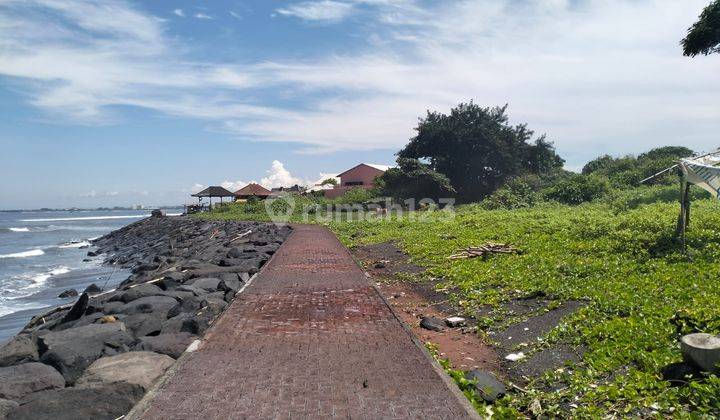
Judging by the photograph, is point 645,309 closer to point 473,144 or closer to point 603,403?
point 603,403

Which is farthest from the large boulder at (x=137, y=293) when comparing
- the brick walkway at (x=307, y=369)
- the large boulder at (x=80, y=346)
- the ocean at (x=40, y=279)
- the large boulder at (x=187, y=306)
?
the brick walkway at (x=307, y=369)

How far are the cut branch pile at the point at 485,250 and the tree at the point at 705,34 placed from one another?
1115cm

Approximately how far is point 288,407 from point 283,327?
2.43 m

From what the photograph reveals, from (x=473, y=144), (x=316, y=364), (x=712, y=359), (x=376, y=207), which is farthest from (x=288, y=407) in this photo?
(x=473, y=144)

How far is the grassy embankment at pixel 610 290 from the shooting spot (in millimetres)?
4234

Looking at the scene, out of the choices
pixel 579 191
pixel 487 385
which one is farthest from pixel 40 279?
pixel 579 191

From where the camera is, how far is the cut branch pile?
425 inches

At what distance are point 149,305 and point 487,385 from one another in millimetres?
5753

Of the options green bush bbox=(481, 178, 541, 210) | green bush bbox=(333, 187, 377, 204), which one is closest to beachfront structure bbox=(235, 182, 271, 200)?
Answer: green bush bbox=(333, 187, 377, 204)

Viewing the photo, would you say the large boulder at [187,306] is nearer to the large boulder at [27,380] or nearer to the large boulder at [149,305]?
the large boulder at [149,305]

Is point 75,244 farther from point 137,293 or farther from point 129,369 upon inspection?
point 129,369

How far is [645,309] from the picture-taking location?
5.79 metres

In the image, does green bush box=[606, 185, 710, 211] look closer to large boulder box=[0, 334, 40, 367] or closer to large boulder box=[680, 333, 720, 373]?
large boulder box=[680, 333, 720, 373]

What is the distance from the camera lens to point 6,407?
4.27 m
